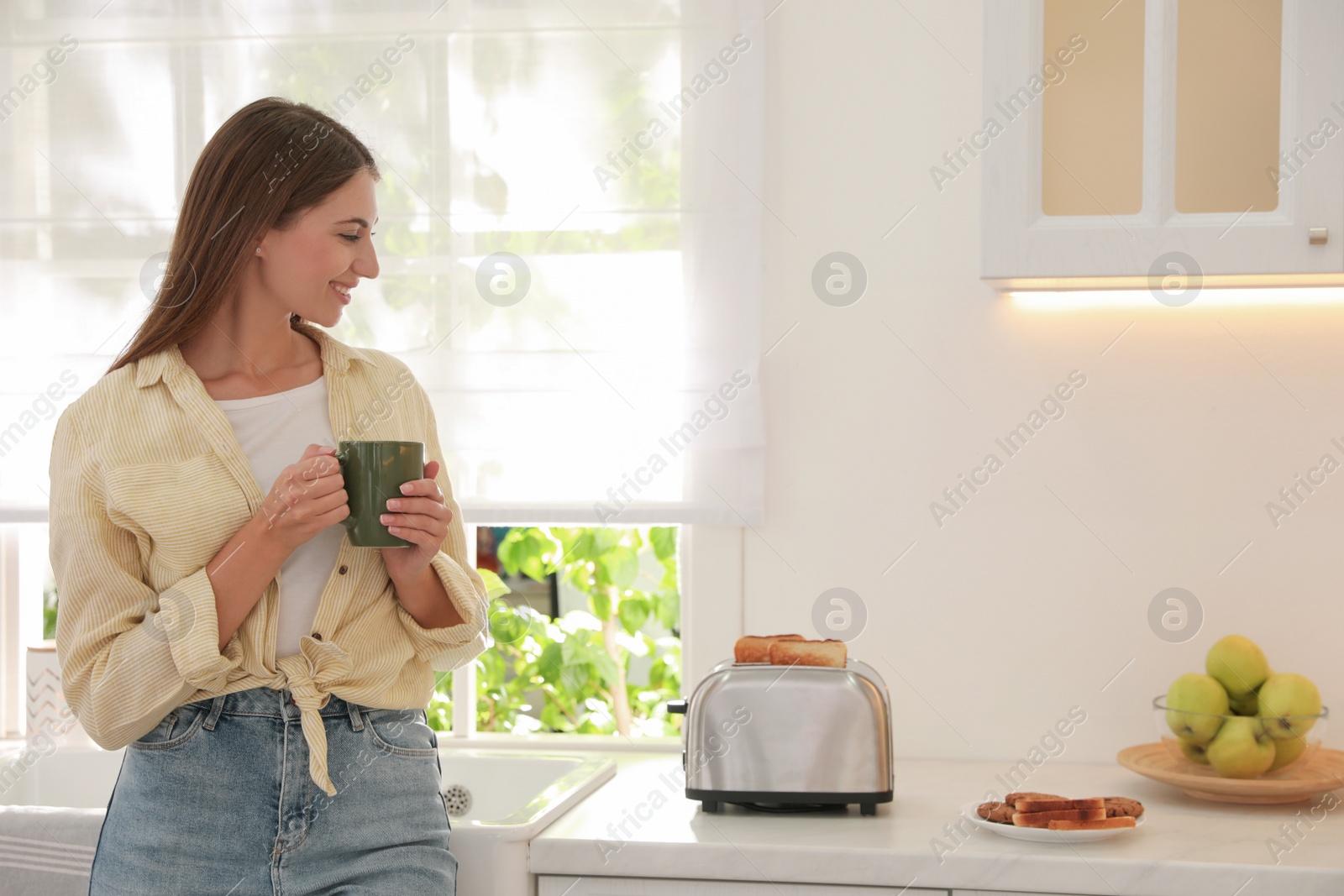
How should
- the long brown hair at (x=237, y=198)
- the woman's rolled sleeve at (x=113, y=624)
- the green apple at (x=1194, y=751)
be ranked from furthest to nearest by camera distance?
the green apple at (x=1194, y=751) → the long brown hair at (x=237, y=198) → the woman's rolled sleeve at (x=113, y=624)

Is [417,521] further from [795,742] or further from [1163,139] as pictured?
[1163,139]

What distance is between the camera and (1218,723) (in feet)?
4.71

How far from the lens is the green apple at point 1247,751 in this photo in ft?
4.62

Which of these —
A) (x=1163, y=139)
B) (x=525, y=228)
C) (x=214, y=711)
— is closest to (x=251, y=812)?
(x=214, y=711)

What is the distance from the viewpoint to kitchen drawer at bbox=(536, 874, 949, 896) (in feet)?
4.07

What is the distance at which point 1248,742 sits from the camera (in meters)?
1.41

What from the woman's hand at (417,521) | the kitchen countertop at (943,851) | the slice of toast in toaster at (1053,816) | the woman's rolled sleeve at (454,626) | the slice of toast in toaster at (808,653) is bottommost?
the kitchen countertop at (943,851)

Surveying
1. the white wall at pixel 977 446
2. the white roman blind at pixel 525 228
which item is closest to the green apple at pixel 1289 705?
the white wall at pixel 977 446

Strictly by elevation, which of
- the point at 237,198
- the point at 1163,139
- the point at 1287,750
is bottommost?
the point at 1287,750

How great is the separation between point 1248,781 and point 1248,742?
47mm

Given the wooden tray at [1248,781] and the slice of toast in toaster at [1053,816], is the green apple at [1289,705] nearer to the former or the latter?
the wooden tray at [1248,781]

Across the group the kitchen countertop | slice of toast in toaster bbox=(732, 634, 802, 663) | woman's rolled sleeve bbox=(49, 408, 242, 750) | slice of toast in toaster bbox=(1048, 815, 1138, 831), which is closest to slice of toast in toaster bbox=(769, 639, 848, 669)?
slice of toast in toaster bbox=(732, 634, 802, 663)

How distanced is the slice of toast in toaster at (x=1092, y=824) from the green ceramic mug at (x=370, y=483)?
77cm

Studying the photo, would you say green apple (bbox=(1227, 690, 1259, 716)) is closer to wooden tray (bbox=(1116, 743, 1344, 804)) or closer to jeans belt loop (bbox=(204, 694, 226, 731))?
wooden tray (bbox=(1116, 743, 1344, 804))
